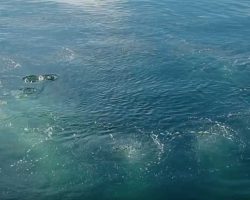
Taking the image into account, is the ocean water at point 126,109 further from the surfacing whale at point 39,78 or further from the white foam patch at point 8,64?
the surfacing whale at point 39,78

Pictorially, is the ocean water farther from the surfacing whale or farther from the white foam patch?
the surfacing whale

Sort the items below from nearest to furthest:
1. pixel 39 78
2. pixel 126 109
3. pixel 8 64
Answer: pixel 126 109, pixel 39 78, pixel 8 64

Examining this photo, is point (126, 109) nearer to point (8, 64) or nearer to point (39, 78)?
point (39, 78)

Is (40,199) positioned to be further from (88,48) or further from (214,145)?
(88,48)

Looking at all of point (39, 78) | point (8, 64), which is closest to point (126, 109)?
point (39, 78)

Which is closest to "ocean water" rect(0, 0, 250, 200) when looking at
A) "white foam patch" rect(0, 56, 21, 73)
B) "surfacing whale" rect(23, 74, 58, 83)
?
"white foam patch" rect(0, 56, 21, 73)

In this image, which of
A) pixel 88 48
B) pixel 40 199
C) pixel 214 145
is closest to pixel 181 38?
pixel 88 48

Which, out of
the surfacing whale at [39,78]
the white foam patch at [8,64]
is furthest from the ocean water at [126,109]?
the surfacing whale at [39,78]

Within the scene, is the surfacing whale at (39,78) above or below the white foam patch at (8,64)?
below
